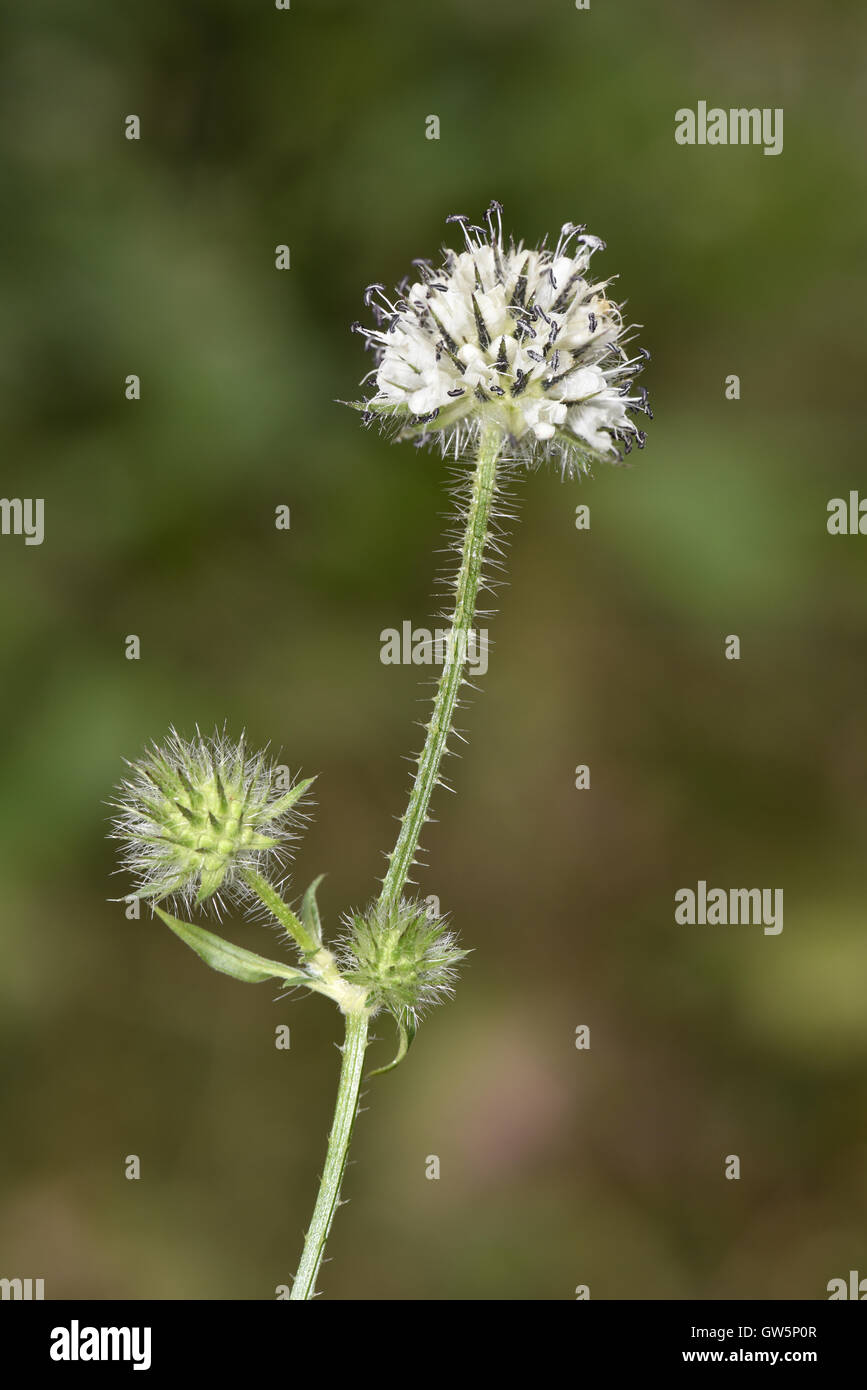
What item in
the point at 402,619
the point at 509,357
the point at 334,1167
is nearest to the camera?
the point at 334,1167

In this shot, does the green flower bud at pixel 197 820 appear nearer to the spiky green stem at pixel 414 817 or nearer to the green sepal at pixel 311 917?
the green sepal at pixel 311 917

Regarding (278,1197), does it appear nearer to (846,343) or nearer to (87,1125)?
(87,1125)

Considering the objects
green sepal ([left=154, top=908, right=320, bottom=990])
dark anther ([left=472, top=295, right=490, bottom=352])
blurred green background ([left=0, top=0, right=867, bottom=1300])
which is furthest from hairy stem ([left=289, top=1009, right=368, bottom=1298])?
blurred green background ([left=0, top=0, right=867, bottom=1300])

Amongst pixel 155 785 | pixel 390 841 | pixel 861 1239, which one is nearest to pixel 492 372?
pixel 155 785

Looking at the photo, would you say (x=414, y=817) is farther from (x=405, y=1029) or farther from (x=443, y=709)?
(x=405, y=1029)

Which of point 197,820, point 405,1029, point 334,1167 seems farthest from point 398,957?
point 197,820

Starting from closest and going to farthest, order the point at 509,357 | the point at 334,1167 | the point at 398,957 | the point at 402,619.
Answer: the point at 334,1167 < the point at 398,957 < the point at 509,357 < the point at 402,619
